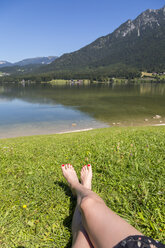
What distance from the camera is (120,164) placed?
4625 millimetres

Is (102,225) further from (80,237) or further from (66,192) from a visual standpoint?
(66,192)

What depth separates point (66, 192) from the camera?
3926mm

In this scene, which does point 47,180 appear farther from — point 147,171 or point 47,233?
point 147,171

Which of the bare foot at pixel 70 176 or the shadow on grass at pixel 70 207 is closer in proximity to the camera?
Answer: the shadow on grass at pixel 70 207

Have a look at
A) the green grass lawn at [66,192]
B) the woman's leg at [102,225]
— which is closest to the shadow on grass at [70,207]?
the green grass lawn at [66,192]

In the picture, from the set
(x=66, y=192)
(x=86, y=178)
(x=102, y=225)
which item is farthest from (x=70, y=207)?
(x=102, y=225)

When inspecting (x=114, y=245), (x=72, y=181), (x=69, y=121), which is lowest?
(x=69, y=121)

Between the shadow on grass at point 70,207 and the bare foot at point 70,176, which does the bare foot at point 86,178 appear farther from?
Answer: the shadow on grass at point 70,207

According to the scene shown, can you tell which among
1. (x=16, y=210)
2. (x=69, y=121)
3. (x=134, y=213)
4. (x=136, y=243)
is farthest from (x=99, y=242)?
(x=69, y=121)

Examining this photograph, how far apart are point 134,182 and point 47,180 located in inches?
88.5

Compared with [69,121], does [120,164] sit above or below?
above

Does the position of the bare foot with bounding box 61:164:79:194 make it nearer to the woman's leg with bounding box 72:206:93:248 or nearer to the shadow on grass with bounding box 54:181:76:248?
the shadow on grass with bounding box 54:181:76:248

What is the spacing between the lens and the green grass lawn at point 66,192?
9.48ft

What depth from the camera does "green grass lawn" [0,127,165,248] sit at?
289cm
